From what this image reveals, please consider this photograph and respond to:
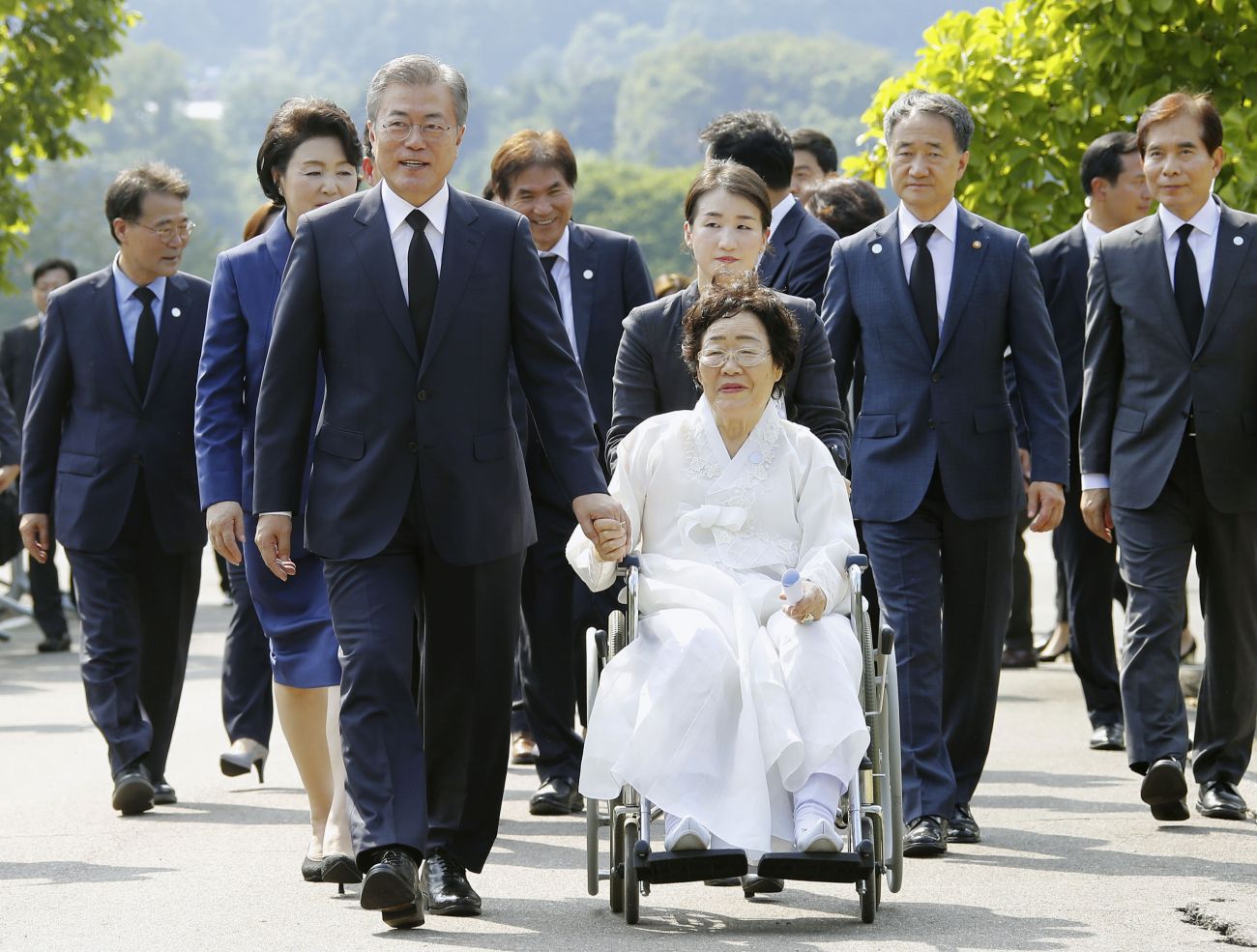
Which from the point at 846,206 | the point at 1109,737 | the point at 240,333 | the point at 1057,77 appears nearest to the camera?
the point at 240,333

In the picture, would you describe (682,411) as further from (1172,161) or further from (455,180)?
(455,180)

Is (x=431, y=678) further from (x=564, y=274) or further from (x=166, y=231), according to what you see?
(x=166, y=231)

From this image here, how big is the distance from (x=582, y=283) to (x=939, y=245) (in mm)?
1567

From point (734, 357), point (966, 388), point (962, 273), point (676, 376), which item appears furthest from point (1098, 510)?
point (734, 357)

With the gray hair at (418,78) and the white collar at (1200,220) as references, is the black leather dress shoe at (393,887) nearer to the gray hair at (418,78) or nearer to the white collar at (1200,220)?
the gray hair at (418,78)

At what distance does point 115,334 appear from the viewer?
8.79 meters

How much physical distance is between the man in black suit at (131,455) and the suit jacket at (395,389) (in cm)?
271

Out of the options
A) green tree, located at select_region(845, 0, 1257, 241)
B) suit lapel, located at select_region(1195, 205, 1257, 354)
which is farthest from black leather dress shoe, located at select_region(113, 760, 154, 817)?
green tree, located at select_region(845, 0, 1257, 241)

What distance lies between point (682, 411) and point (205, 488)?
145cm

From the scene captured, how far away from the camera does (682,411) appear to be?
6.60 metres

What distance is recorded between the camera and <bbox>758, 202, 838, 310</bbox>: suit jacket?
8.23m

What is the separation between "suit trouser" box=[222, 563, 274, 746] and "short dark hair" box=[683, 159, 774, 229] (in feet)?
9.05

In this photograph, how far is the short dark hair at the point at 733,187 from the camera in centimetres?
716

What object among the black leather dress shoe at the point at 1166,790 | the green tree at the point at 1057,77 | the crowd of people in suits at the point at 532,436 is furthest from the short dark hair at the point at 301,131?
the green tree at the point at 1057,77
